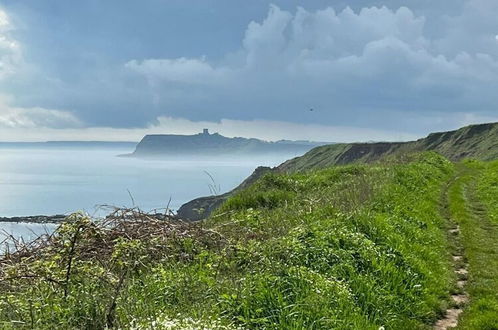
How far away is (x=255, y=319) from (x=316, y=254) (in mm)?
2994

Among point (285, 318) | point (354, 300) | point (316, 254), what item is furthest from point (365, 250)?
point (285, 318)

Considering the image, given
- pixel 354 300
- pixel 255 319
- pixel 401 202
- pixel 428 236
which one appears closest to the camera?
pixel 255 319

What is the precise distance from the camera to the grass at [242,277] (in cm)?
629

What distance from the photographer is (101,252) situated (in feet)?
27.6

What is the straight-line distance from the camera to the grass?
6.29m

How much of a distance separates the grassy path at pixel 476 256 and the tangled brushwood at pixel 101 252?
15.8ft

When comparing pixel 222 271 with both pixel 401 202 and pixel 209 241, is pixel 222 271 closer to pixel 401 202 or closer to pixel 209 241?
pixel 209 241

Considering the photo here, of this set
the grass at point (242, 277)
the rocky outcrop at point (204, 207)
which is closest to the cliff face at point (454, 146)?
the rocky outcrop at point (204, 207)

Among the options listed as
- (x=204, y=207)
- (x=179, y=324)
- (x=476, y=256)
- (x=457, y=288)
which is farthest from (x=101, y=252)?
(x=476, y=256)

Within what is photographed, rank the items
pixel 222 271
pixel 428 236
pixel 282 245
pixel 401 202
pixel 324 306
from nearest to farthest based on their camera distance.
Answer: pixel 324 306, pixel 222 271, pixel 282 245, pixel 428 236, pixel 401 202

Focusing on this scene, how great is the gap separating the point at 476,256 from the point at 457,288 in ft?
8.34

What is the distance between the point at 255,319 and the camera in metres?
6.44

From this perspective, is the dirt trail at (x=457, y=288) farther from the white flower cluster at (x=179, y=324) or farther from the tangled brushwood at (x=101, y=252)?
the tangled brushwood at (x=101, y=252)

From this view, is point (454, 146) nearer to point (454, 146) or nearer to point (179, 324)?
point (454, 146)
